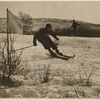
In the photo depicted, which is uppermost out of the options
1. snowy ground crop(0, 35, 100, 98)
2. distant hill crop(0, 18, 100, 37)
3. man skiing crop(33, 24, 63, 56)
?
distant hill crop(0, 18, 100, 37)

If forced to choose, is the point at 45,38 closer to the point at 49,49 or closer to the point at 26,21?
the point at 49,49

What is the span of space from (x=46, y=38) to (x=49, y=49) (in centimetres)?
10

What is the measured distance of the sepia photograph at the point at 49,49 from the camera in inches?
85.5

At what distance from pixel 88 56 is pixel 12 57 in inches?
25.6

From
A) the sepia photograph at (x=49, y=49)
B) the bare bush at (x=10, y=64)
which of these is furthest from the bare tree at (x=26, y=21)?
the bare bush at (x=10, y=64)

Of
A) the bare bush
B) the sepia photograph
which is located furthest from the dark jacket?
the bare bush

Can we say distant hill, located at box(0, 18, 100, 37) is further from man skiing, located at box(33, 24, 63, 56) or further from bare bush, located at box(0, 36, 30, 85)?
bare bush, located at box(0, 36, 30, 85)

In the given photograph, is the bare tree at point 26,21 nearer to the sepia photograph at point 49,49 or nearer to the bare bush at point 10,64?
the sepia photograph at point 49,49

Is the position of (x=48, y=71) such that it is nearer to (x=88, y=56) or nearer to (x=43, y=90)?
(x=43, y=90)

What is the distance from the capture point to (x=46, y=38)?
89.0 inches

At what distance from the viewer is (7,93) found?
219 cm

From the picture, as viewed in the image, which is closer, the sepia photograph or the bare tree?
the sepia photograph

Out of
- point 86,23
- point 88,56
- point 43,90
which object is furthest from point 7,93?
point 86,23

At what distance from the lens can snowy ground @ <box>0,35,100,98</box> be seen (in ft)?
7.06
